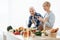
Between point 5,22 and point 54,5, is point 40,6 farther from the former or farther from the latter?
point 5,22

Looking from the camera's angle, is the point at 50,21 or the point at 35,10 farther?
the point at 35,10

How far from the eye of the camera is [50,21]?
145 centimetres

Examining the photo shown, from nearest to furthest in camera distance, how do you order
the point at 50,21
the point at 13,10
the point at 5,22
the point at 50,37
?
the point at 50,37
the point at 50,21
the point at 13,10
the point at 5,22

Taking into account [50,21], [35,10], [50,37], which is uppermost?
[35,10]

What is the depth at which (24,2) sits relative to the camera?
5.73ft

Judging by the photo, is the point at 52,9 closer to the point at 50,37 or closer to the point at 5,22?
the point at 50,37

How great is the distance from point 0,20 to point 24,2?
468mm

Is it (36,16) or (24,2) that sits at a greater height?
(24,2)

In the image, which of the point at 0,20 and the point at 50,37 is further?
the point at 0,20

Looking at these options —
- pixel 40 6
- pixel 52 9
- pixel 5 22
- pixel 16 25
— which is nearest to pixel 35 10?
pixel 40 6

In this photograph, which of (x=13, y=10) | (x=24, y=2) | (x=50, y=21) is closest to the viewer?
(x=50, y=21)

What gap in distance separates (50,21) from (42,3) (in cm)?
19

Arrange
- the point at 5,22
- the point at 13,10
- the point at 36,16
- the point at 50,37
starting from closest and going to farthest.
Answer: the point at 50,37 < the point at 36,16 < the point at 13,10 < the point at 5,22

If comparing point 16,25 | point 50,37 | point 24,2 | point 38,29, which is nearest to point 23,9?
point 24,2
